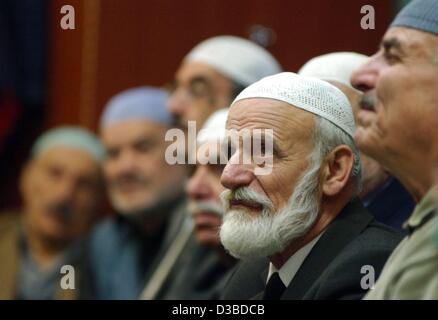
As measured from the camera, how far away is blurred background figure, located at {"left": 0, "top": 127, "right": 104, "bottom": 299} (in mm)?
8375

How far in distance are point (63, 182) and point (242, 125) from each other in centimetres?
399

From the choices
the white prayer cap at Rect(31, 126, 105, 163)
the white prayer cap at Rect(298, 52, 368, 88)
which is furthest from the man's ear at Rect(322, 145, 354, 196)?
the white prayer cap at Rect(31, 126, 105, 163)

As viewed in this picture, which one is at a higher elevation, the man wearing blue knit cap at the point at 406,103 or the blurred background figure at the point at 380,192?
the man wearing blue knit cap at the point at 406,103

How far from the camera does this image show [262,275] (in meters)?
4.99

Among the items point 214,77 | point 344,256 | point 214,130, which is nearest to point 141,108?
point 214,77

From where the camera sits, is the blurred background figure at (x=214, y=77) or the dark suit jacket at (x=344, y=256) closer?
the dark suit jacket at (x=344, y=256)

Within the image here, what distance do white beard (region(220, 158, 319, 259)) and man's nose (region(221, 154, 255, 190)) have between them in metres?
0.02

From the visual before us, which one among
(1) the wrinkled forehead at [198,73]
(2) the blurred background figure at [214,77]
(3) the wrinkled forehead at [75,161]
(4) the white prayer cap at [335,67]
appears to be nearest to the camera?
(4) the white prayer cap at [335,67]

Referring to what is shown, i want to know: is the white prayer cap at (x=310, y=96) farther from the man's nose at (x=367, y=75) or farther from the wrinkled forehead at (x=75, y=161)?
the wrinkled forehead at (x=75, y=161)

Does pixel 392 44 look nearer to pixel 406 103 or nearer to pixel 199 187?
pixel 406 103

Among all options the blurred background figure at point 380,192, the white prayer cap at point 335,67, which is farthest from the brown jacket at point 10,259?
the blurred background figure at point 380,192

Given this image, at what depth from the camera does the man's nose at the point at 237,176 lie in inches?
185

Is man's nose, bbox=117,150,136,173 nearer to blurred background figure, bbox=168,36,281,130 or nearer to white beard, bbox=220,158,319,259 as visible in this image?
blurred background figure, bbox=168,36,281,130
